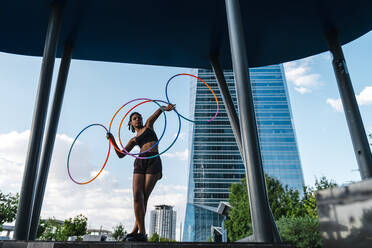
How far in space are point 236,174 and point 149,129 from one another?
83712mm

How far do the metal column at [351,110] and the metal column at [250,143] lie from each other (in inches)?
197

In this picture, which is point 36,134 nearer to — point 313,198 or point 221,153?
point 313,198

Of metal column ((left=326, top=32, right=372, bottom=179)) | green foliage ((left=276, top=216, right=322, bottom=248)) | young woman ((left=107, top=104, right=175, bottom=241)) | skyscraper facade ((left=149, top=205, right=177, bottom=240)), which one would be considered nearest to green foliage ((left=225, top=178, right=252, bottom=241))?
green foliage ((left=276, top=216, right=322, bottom=248))

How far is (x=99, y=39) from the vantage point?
10297mm

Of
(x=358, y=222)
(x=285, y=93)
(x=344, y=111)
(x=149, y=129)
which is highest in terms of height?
(x=285, y=93)

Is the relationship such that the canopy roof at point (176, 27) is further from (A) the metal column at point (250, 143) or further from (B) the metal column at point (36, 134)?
(A) the metal column at point (250, 143)

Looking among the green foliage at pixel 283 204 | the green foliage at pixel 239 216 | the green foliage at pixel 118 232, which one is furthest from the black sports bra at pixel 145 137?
the green foliage at pixel 118 232

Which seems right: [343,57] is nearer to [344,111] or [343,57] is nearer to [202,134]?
[344,111]

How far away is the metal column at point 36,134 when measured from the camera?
680 centimetres

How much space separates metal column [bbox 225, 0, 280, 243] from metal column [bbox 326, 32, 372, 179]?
16.4 feet

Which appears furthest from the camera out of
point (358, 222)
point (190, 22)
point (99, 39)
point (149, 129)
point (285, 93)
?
point (285, 93)

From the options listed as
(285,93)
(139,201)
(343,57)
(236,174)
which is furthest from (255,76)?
(139,201)

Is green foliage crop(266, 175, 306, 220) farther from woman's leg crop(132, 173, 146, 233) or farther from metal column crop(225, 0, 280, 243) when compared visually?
woman's leg crop(132, 173, 146, 233)

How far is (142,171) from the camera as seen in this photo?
18.0 feet
